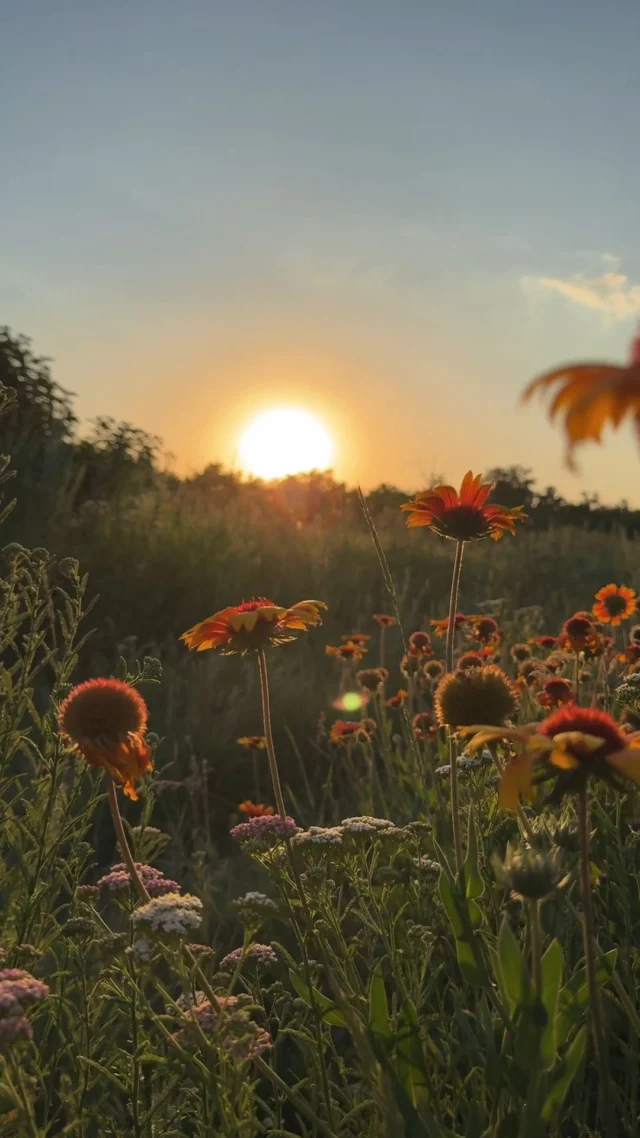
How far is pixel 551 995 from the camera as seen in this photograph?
1229mm

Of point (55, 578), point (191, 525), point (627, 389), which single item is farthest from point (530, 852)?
point (191, 525)

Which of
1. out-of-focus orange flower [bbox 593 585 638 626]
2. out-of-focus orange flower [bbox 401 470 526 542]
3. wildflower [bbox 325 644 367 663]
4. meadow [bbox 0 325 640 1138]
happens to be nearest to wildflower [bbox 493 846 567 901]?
meadow [bbox 0 325 640 1138]

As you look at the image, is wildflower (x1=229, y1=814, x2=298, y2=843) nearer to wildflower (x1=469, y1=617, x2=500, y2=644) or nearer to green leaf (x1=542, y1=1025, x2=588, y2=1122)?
green leaf (x1=542, y1=1025, x2=588, y2=1122)

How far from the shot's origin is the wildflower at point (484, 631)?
3600mm

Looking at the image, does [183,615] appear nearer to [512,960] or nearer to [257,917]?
[257,917]

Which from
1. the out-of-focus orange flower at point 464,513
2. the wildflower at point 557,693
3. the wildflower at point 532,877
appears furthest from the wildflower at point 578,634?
the wildflower at point 532,877

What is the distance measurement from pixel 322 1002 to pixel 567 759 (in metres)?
0.71

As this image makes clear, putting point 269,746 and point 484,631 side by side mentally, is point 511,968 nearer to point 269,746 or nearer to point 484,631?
point 269,746

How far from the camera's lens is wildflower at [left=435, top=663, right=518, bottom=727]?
163cm

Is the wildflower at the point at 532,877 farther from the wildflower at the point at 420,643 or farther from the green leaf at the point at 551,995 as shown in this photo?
the wildflower at the point at 420,643

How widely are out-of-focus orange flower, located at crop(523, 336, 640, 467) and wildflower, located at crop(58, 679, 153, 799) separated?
866mm

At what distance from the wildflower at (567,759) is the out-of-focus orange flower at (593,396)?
380 mm

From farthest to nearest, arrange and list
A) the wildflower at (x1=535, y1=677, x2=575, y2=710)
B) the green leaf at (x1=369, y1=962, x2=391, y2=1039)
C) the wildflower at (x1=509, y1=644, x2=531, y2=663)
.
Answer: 1. the wildflower at (x1=509, y1=644, x2=531, y2=663)
2. the wildflower at (x1=535, y1=677, x2=575, y2=710)
3. the green leaf at (x1=369, y1=962, x2=391, y2=1039)

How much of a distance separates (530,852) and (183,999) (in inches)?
24.6
